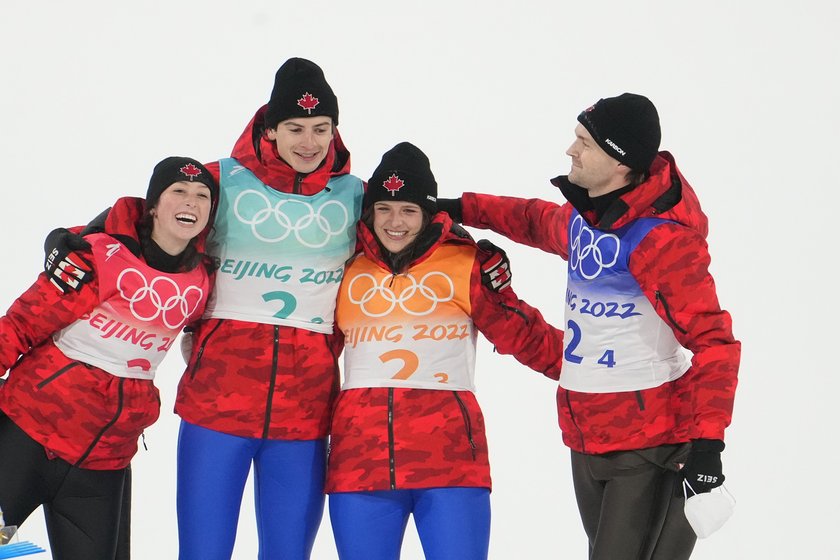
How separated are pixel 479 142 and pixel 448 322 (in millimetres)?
2845

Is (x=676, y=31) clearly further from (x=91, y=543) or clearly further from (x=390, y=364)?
(x=91, y=543)

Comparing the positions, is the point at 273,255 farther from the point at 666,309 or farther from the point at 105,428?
the point at 666,309

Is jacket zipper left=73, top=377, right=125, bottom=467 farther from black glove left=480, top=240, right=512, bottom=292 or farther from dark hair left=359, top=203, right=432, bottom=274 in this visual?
black glove left=480, top=240, right=512, bottom=292

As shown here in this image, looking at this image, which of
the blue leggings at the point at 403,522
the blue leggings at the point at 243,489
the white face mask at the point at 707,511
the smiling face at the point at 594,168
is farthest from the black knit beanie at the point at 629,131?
the blue leggings at the point at 243,489

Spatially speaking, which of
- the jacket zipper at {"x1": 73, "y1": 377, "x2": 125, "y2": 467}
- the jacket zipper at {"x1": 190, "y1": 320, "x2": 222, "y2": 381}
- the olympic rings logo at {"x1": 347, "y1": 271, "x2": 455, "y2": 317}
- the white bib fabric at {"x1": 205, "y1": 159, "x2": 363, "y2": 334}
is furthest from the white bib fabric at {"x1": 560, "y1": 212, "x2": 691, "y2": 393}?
the jacket zipper at {"x1": 73, "y1": 377, "x2": 125, "y2": 467}

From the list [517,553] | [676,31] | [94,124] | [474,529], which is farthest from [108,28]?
[474,529]

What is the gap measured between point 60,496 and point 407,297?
1.28 meters

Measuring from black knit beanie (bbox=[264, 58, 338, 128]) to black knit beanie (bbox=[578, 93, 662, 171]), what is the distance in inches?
36.7

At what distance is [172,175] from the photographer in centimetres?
390

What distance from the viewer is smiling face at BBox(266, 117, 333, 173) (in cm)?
407

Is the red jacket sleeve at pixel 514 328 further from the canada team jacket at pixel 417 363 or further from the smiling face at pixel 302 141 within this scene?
the smiling face at pixel 302 141

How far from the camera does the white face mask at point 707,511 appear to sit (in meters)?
3.50

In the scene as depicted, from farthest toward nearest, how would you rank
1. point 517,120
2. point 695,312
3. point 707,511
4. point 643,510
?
1. point 517,120
2. point 643,510
3. point 695,312
4. point 707,511

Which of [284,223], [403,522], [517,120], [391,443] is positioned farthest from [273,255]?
[517,120]
